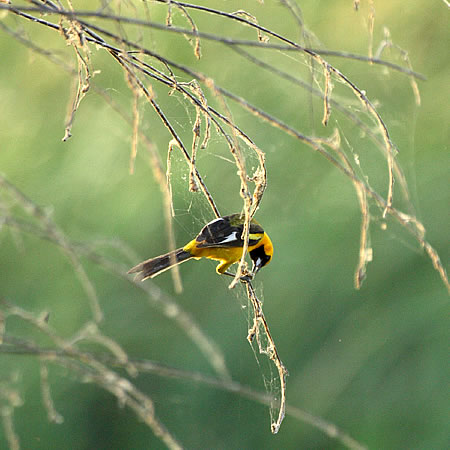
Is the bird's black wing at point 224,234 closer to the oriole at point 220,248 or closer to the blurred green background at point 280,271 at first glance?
the oriole at point 220,248

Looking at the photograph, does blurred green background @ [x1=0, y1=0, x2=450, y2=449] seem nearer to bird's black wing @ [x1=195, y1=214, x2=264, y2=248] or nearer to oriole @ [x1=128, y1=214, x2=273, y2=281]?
oriole @ [x1=128, y1=214, x2=273, y2=281]

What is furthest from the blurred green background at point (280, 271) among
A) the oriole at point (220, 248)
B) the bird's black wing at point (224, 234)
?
the bird's black wing at point (224, 234)

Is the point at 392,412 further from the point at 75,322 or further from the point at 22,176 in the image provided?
the point at 22,176

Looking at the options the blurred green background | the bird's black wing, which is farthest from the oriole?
the blurred green background

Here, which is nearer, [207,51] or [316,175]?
[316,175]

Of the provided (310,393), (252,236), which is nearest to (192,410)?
(310,393)
